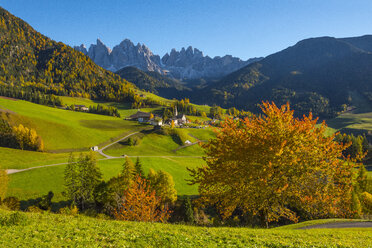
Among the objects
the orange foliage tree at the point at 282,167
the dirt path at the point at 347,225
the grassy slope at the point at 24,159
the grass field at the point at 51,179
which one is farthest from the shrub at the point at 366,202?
the grassy slope at the point at 24,159

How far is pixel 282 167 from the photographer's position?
18.0 meters

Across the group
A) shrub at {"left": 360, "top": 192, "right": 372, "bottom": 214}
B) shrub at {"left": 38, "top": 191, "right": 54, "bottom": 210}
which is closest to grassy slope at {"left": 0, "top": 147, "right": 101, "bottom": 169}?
shrub at {"left": 38, "top": 191, "right": 54, "bottom": 210}

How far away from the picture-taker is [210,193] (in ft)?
68.4

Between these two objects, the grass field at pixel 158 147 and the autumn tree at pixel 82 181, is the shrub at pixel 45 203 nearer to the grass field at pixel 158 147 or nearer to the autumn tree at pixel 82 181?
the autumn tree at pixel 82 181

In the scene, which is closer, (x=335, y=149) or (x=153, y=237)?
(x=153, y=237)

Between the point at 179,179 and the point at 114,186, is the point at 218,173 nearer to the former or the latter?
the point at 114,186

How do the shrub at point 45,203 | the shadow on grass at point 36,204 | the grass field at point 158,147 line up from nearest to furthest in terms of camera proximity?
the shrub at point 45,203
the shadow on grass at point 36,204
the grass field at point 158,147

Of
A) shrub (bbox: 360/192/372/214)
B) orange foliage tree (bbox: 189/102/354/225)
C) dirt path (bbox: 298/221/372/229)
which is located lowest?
shrub (bbox: 360/192/372/214)

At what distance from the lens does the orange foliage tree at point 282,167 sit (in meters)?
17.3

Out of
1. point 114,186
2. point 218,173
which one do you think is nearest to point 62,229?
point 218,173

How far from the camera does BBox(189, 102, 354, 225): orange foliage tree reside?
56.6ft

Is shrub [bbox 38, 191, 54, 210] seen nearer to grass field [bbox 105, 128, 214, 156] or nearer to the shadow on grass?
the shadow on grass

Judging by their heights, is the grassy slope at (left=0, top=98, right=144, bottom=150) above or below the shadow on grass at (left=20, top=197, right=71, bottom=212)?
above

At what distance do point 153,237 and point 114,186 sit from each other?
49355 millimetres
